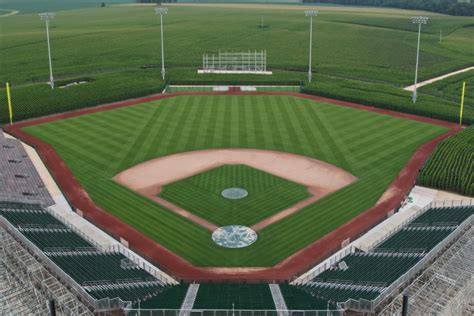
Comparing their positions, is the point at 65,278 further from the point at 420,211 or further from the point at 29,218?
the point at 420,211

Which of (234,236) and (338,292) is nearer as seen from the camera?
(338,292)

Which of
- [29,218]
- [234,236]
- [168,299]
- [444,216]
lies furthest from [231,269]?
[444,216]

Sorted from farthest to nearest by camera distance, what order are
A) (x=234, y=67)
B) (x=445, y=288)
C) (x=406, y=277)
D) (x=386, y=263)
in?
(x=234, y=67) < (x=386, y=263) < (x=445, y=288) < (x=406, y=277)

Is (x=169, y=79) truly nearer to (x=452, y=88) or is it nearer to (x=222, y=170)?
(x=222, y=170)

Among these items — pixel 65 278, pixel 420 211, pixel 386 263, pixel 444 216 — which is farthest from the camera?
pixel 420 211

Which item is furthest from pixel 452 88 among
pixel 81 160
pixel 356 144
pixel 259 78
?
pixel 81 160

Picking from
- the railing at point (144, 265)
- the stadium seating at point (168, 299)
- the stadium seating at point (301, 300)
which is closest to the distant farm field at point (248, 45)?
the railing at point (144, 265)

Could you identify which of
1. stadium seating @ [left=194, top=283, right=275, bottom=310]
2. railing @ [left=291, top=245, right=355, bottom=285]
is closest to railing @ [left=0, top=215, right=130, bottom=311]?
stadium seating @ [left=194, top=283, right=275, bottom=310]

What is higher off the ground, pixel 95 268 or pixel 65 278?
pixel 65 278
